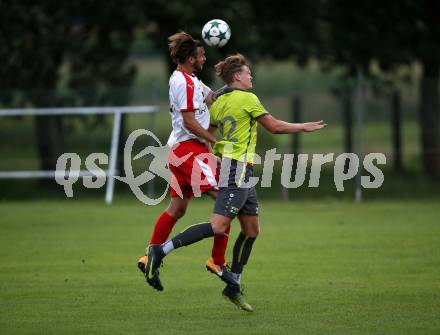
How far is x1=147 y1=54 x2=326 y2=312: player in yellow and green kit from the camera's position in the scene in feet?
25.6

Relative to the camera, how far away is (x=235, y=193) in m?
7.83

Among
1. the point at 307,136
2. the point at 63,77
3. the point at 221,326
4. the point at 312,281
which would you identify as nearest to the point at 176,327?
the point at 221,326

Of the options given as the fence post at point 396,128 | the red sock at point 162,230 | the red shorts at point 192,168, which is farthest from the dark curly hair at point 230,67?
the fence post at point 396,128

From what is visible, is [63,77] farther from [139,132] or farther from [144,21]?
[139,132]

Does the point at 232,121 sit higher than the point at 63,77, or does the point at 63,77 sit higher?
the point at 63,77

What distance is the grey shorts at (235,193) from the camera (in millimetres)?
7801

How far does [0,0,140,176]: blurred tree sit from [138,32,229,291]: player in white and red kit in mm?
12443

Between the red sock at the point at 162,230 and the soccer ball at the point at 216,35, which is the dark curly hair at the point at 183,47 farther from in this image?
the red sock at the point at 162,230

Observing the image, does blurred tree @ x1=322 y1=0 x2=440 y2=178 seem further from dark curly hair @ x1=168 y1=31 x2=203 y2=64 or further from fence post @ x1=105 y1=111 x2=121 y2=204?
dark curly hair @ x1=168 y1=31 x2=203 y2=64

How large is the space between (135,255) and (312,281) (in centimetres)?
289

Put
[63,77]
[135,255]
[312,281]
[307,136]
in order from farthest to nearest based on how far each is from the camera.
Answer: [307,136] → [63,77] → [135,255] → [312,281]

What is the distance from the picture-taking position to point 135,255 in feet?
37.3

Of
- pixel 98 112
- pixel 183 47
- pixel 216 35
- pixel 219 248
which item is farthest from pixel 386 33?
pixel 219 248

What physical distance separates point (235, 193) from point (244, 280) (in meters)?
1.78
